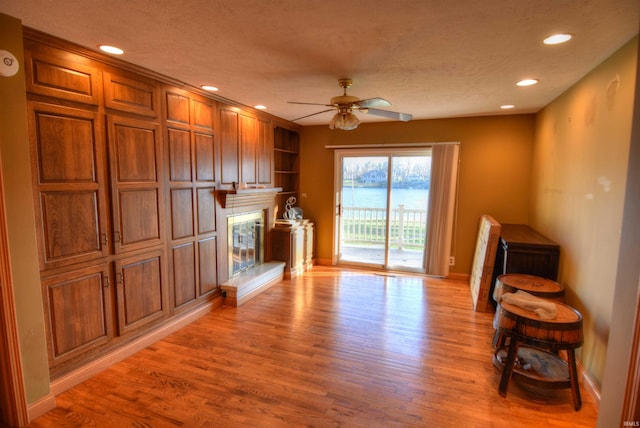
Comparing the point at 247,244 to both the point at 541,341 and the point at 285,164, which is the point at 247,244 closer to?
the point at 285,164

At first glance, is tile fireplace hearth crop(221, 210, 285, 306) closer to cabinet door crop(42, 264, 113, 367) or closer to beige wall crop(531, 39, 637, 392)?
cabinet door crop(42, 264, 113, 367)

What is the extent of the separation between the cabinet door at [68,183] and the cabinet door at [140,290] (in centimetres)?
29

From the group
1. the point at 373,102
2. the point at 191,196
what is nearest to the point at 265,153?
the point at 191,196

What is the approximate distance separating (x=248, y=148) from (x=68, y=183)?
7.43ft

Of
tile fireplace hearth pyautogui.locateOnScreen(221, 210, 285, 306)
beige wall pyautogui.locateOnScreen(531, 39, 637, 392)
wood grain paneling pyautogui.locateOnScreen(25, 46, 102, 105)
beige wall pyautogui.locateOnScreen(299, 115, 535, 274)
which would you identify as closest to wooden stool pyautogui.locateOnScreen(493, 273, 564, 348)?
beige wall pyautogui.locateOnScreen(531, 39, 637, 392)

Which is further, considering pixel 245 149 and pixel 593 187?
pixel 245 149

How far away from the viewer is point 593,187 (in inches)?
96.0

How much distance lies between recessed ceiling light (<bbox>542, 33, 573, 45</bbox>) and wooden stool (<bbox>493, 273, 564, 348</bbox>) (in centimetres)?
187

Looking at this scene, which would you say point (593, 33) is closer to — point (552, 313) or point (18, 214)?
point (552, 313)

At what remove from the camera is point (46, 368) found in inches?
81.5

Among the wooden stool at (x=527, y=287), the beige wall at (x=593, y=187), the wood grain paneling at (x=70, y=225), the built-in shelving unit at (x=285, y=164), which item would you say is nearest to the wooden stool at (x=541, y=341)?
the beige wall at (x=593, y=187)

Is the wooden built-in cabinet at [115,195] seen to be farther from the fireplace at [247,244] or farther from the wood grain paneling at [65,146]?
the fireplace at [247,244]

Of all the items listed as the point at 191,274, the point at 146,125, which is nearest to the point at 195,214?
the point at 191,274

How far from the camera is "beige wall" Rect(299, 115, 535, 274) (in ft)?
14.5
